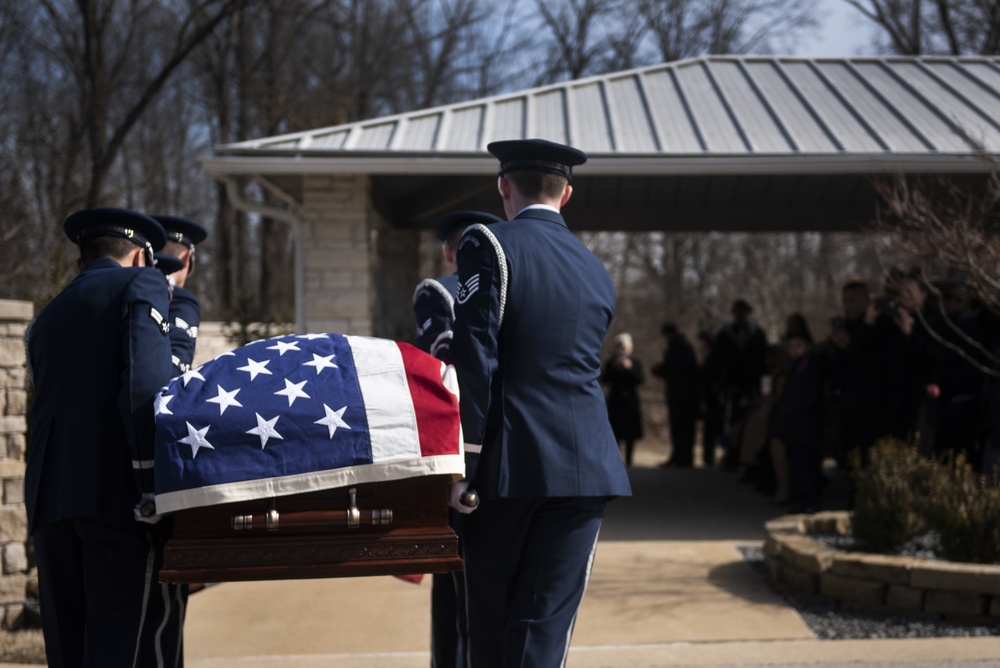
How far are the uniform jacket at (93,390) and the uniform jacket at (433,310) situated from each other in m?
1.08

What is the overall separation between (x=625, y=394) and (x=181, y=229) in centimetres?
855

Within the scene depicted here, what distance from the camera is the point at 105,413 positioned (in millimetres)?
3328

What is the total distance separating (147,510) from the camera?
3145 mm

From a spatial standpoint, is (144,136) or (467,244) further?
(144,136)

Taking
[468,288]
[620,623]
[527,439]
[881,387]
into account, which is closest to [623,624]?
[620,623]

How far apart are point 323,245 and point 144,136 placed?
2027 cm

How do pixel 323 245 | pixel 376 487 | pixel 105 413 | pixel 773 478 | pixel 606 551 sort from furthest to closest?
pixel 773 478 → pixel 323 245 → pixel 606 551 → pixel 105 413 → pixel 376 487

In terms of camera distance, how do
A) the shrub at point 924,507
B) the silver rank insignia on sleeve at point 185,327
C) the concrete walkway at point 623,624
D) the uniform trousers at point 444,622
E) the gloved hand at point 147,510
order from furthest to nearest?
1. the shrub at point 924,507
2. the concrete walkway at point 623,624
3. the uniform trousers at point 444,622
4. the silver rank insignia on sleeve at point 185,327
5. the gloved hand at point 147,510

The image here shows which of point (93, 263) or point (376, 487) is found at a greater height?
point (93, 263)

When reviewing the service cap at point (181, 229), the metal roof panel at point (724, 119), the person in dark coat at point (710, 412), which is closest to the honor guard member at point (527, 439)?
the service cap at point (181, 229)

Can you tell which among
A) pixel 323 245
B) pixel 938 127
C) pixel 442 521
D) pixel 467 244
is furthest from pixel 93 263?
pixel 938 127

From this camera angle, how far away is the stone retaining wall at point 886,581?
5.48 meters

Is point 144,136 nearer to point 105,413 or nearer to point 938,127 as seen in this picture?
point 938,127

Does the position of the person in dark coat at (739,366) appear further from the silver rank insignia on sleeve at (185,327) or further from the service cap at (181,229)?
the silver rank insignia on sleeve at (185,327)
